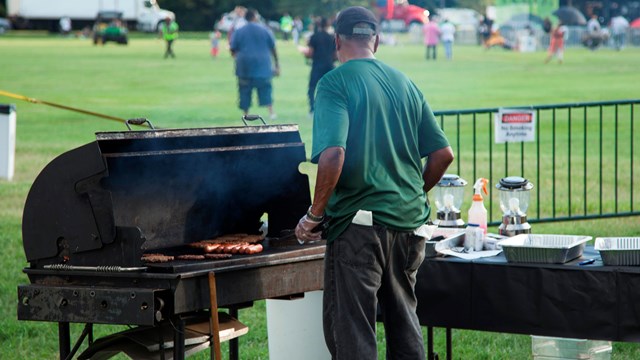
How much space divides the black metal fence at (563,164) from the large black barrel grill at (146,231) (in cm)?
439

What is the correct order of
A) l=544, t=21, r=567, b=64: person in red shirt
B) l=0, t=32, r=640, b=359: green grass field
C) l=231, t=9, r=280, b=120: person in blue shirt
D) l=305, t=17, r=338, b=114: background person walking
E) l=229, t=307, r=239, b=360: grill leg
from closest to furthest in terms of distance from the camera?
1. l=229, t=307, r=239, b=360: grill leg
2. l=0, t=32, r=640, b=359: green grass field
3. l=231, t=9, r=280, b=120: person in blue shirt
4. l=305, t=17, r=338, b=114: background person walking
5. l=544, t=21, r=567, b=64: person in red shirt

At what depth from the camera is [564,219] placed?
1098 centimetres

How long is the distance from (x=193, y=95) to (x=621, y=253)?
79.5ft

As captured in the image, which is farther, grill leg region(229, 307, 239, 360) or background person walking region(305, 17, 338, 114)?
background person walking region(305, 17, 338, 114)

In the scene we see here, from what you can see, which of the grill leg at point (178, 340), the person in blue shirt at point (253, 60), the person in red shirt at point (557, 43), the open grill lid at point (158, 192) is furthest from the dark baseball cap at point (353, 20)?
the person in red shirt at point (557, 43)

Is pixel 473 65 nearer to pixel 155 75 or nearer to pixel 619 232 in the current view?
pixel 155 75

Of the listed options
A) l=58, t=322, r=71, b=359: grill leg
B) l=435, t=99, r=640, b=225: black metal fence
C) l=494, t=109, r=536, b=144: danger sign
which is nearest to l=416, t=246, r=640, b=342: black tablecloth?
l=58, t=322, r=71, b=359: grill leg

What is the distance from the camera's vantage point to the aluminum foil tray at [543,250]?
5.39 metres

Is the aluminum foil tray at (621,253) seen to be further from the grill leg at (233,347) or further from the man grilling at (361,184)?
the grill leg at (233,347)

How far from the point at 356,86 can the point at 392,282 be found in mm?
870

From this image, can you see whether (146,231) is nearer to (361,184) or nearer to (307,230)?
(307,230)

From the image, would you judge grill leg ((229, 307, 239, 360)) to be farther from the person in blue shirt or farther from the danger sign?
the person in blue shirt

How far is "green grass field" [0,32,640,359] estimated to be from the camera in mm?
7586

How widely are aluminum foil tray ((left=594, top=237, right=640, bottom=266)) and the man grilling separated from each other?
947 mm
